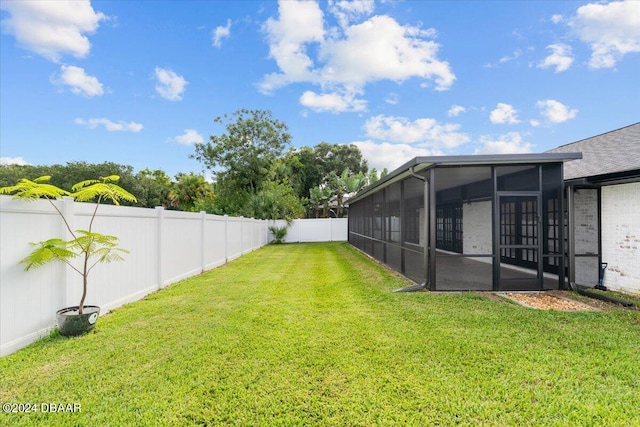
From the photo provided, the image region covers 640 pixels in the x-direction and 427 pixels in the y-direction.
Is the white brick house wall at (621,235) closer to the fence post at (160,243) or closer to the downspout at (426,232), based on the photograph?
the downspout at (426,232)

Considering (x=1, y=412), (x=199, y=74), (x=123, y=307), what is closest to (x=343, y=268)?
(x=123, y=307)

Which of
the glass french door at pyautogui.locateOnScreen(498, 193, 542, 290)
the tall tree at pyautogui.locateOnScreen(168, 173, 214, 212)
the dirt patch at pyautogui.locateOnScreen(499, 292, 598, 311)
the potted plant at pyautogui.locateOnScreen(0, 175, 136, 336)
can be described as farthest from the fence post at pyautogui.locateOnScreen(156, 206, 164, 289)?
the tall tree at pyautogui.locateOnScreen(168, 173, 214, 212)

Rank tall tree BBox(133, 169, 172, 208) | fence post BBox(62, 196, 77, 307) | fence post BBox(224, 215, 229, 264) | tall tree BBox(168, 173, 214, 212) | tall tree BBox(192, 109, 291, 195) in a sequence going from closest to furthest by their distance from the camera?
fence post BBox(62, 196, 77, 307) < fence post BBox(224, 215, 229, 264) < tall tree BBox(192, 109, 291, 195) < tall tree BBox(168, 173, 214, 212) < tall tree BBox(133, 169, 172, 208)

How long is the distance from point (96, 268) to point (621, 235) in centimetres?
934

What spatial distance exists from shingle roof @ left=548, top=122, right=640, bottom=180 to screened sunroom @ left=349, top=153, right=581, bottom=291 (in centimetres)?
101

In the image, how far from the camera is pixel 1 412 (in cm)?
231

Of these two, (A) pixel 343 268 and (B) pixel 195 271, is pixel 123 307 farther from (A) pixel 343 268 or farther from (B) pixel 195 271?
(A) pixel 343 268

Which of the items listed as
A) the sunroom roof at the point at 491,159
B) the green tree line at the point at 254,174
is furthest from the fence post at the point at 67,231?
the green tree line at the point at 254,174

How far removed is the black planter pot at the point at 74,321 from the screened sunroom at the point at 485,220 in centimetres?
550

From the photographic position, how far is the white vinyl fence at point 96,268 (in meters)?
3.21

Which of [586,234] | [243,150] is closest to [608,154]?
[586,234]

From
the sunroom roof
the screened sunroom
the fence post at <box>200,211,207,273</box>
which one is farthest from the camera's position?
the fence post at <box>200,211,207,273</box>

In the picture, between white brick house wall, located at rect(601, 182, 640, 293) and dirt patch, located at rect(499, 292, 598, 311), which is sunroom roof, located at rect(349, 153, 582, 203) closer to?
Result: white brick house wall, located at rect(601, 182, 640, 293)

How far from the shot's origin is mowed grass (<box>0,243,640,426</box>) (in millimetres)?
2295
